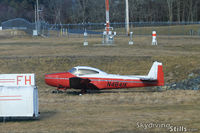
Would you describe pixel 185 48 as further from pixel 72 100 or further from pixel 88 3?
pixel 88 3

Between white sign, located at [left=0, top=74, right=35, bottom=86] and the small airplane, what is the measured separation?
6032 mm

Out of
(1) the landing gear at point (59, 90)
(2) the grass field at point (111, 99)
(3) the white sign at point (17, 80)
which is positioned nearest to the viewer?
(2) the grass field at point (111, 99)

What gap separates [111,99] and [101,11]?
3622 inches

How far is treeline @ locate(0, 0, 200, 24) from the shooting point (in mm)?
108125

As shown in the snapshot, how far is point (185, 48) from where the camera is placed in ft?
130

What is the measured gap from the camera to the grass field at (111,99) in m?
13.3

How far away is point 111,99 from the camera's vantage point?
19.5 meters

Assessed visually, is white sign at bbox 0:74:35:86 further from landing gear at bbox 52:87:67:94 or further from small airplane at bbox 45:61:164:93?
landing gear at bbox 52:87:67:94

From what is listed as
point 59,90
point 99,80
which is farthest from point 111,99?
point 59,90

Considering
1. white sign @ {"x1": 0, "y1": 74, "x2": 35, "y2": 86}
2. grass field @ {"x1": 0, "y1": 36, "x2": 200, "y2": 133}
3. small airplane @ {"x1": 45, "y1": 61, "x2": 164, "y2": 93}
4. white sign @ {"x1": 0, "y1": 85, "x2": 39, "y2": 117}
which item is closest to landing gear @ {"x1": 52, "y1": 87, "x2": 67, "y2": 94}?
small airplane @ {"x1": 45, "y1": 61, "x2": 164, "y2": 93}

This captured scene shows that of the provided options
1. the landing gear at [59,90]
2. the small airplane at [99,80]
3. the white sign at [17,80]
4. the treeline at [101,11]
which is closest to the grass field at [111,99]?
the landing gear at [59,90]

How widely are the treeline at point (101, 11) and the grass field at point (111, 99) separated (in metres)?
70.0

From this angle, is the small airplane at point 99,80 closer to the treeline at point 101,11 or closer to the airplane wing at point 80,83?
the airplane wing at point 80,83

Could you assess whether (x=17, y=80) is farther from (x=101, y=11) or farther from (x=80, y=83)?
(x=101, y=11)
